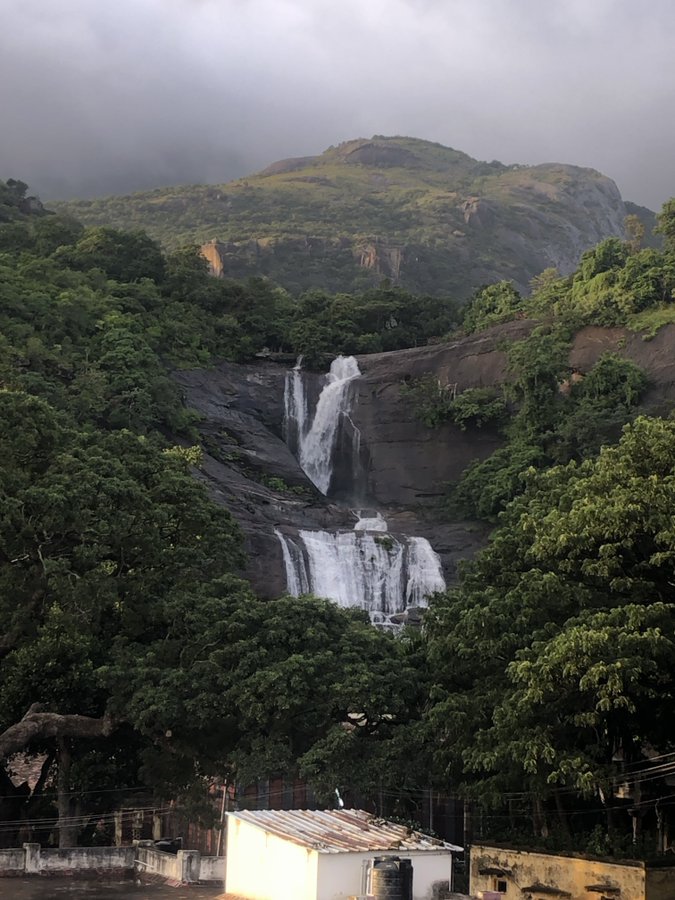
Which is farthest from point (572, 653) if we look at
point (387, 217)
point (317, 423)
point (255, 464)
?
point (387, 217)

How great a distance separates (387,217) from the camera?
→ 359 ft

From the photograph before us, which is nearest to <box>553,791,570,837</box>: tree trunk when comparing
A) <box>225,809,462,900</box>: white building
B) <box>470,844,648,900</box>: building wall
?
<box>470,844,648,900</box>: building wall

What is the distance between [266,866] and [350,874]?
135 cm

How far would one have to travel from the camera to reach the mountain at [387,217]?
88.1 metres

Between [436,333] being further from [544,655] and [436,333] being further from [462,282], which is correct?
[462,282]

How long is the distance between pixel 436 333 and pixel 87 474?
32.0m

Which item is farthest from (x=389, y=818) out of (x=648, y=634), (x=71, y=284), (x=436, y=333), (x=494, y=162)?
(x=494, y=162)

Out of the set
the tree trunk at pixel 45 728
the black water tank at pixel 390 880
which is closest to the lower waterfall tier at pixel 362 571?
the tree trunk at pixel 45 728

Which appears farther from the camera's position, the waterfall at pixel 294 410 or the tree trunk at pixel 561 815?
the waterfall at pixel 294 410

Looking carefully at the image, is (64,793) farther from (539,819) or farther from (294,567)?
(294,567)

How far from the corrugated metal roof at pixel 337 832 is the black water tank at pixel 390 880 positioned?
82 centimetres

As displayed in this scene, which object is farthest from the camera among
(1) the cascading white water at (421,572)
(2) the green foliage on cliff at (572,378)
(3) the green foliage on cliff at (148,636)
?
(2) the green foliage on cliff at (572,378)

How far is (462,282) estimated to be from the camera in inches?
3600

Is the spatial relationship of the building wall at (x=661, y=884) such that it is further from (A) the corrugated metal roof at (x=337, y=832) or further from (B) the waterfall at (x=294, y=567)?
(B) the waterfall at (x=294, y=567)
